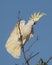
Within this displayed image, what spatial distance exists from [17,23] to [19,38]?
0.16 m

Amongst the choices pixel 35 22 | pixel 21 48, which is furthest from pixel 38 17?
pixel 21 48

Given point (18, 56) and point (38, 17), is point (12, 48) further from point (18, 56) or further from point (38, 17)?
point (38, 17)

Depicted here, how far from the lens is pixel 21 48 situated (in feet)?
15.3

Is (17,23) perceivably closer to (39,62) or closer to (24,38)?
(24,38)

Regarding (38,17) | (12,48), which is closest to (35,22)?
(38,17)

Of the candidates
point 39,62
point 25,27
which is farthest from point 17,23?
point 39,62

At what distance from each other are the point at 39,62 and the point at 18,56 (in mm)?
241

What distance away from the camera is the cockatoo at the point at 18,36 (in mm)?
4676

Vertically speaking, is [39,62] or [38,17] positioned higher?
[38,17]

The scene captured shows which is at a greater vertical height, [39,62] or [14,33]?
[14,33]

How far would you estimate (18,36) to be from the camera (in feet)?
15.4

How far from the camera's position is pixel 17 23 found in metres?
4.71

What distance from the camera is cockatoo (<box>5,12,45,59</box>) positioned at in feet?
15.3

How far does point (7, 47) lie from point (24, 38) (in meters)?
0.21
